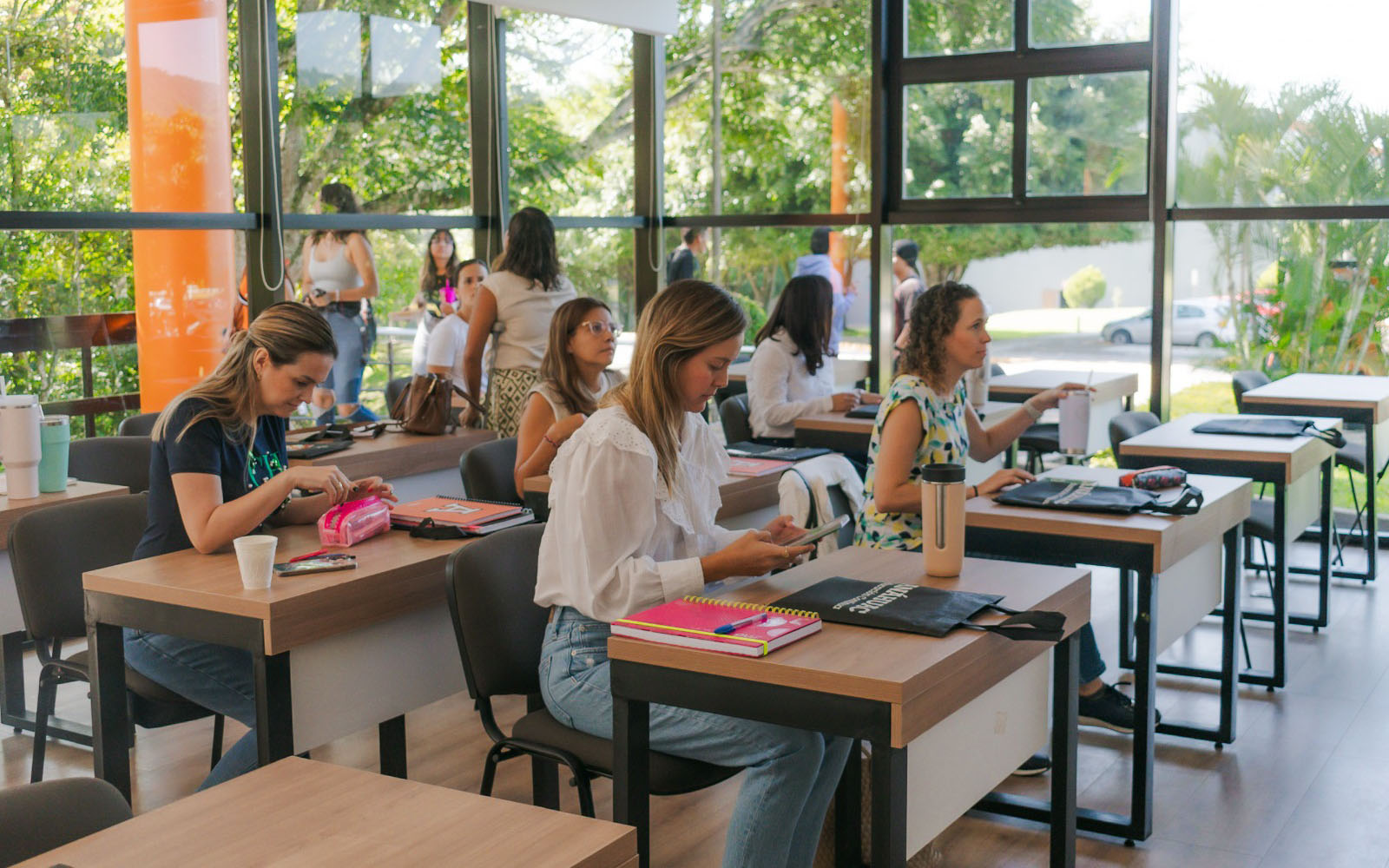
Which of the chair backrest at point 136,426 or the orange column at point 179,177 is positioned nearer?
the chair backrest at point 136,426

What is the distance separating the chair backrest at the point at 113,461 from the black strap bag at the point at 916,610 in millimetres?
2506

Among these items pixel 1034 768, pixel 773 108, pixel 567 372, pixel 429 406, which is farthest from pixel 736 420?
pixel 773 108

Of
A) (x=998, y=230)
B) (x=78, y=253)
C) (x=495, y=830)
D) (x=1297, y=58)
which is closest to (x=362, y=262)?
(x=78, y=253)

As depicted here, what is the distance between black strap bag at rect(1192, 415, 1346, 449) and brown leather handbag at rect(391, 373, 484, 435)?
8.54 feet

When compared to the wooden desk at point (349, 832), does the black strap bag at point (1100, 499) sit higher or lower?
higher

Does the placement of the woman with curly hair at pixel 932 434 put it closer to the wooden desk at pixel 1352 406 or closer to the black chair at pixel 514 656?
the black chair at pixel 514 656

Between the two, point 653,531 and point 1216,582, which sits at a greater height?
point 653,531

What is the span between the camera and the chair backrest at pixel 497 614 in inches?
101

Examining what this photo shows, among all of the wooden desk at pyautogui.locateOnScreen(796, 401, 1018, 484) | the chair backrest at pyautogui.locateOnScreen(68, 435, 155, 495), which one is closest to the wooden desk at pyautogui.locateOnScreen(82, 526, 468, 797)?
the chair backrest at pyautogui.locateOnScreen(68, 435, 155, 495)

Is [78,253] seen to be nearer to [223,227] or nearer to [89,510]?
[223,227]

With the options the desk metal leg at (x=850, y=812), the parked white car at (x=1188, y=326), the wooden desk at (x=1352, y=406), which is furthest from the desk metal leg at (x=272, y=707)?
the parked white car at (x=1188, y=326)

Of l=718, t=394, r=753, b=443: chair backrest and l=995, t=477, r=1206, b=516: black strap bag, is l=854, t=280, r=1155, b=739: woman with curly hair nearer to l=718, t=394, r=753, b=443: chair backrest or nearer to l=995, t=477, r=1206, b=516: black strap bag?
l=995, t=477, r=1206, b=516: black strap bag

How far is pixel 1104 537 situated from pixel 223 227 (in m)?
3.99

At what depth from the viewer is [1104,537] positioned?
316 cm
